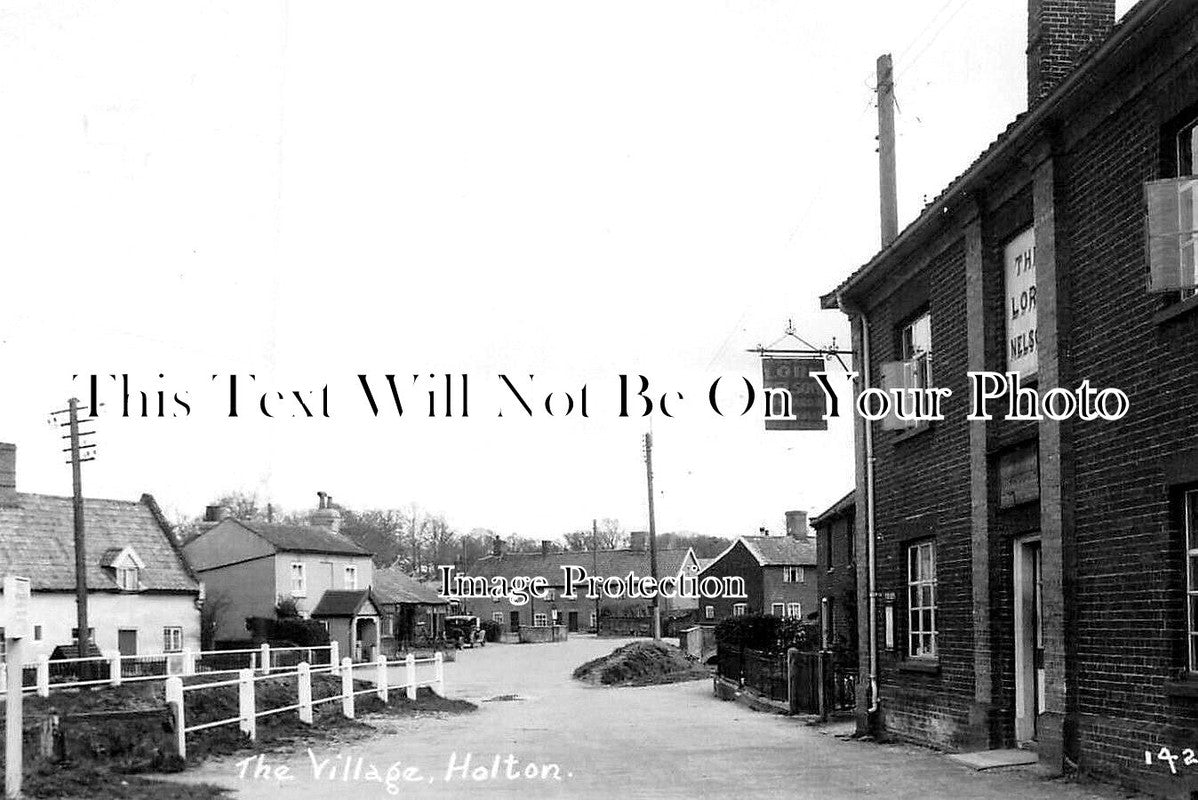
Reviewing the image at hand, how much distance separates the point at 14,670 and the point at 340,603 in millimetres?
50620

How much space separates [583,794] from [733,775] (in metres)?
2.33

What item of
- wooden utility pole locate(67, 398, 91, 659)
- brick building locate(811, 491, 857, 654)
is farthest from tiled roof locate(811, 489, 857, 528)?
wooden utility pole locate(67, 398, 91, 659)

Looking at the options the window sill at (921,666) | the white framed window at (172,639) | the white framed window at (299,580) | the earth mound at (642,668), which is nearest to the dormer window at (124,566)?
the white framed window at (172,639)

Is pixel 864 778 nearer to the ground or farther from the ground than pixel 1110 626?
nearer to the ground

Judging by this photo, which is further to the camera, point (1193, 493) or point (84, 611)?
point (84, 611)

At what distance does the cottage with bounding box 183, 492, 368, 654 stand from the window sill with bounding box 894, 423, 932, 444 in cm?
4364

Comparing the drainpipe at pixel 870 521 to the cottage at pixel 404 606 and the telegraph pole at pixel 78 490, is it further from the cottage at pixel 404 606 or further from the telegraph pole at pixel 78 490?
the cottage at pixel 404 606

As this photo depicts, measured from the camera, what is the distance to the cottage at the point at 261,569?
199 feet

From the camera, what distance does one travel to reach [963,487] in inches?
653

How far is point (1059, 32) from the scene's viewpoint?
15430 millimetres

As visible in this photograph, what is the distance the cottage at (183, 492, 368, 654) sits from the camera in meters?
60.6

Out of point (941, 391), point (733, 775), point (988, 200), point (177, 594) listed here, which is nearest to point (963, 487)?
point (941, 391)

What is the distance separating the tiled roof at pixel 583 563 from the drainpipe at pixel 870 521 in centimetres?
9094

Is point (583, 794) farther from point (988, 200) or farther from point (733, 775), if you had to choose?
point (988, 200)
